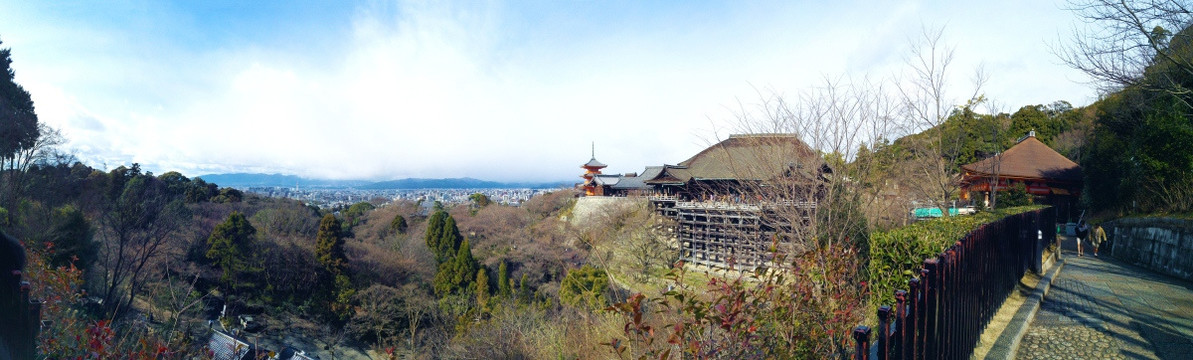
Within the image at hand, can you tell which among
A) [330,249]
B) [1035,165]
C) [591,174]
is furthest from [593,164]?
[1035,165]

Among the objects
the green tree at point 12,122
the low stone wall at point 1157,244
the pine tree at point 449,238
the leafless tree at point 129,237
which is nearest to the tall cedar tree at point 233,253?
the leafless tree at point 129,237

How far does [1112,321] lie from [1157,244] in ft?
21.0

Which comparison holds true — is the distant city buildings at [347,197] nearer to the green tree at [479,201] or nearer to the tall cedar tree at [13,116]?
the green tree at [479,201]

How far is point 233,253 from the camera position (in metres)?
15.5

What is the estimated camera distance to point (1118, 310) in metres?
4.42

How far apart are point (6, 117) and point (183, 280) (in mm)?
6084

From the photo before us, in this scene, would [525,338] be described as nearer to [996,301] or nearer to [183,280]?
[996,301]

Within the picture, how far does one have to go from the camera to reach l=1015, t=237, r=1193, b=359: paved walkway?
10.9 feet

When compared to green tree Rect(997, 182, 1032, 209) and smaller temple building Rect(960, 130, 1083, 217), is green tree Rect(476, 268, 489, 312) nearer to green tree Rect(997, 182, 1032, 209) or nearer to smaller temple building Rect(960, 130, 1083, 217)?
green tree Rect(997, 182, 1032, 209)

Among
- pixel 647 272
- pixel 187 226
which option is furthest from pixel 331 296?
pixel 647 272

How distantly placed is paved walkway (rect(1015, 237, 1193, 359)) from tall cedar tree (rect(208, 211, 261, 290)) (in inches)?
737

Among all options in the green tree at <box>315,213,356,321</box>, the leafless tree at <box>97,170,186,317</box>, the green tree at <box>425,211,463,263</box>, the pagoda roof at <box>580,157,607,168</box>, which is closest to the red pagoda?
the pagoda roof at <box>580,157,607,168</box>

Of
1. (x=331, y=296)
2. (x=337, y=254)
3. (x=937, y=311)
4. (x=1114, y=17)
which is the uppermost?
(x=1114, y=17)

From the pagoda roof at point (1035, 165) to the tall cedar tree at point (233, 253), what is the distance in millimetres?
26083
